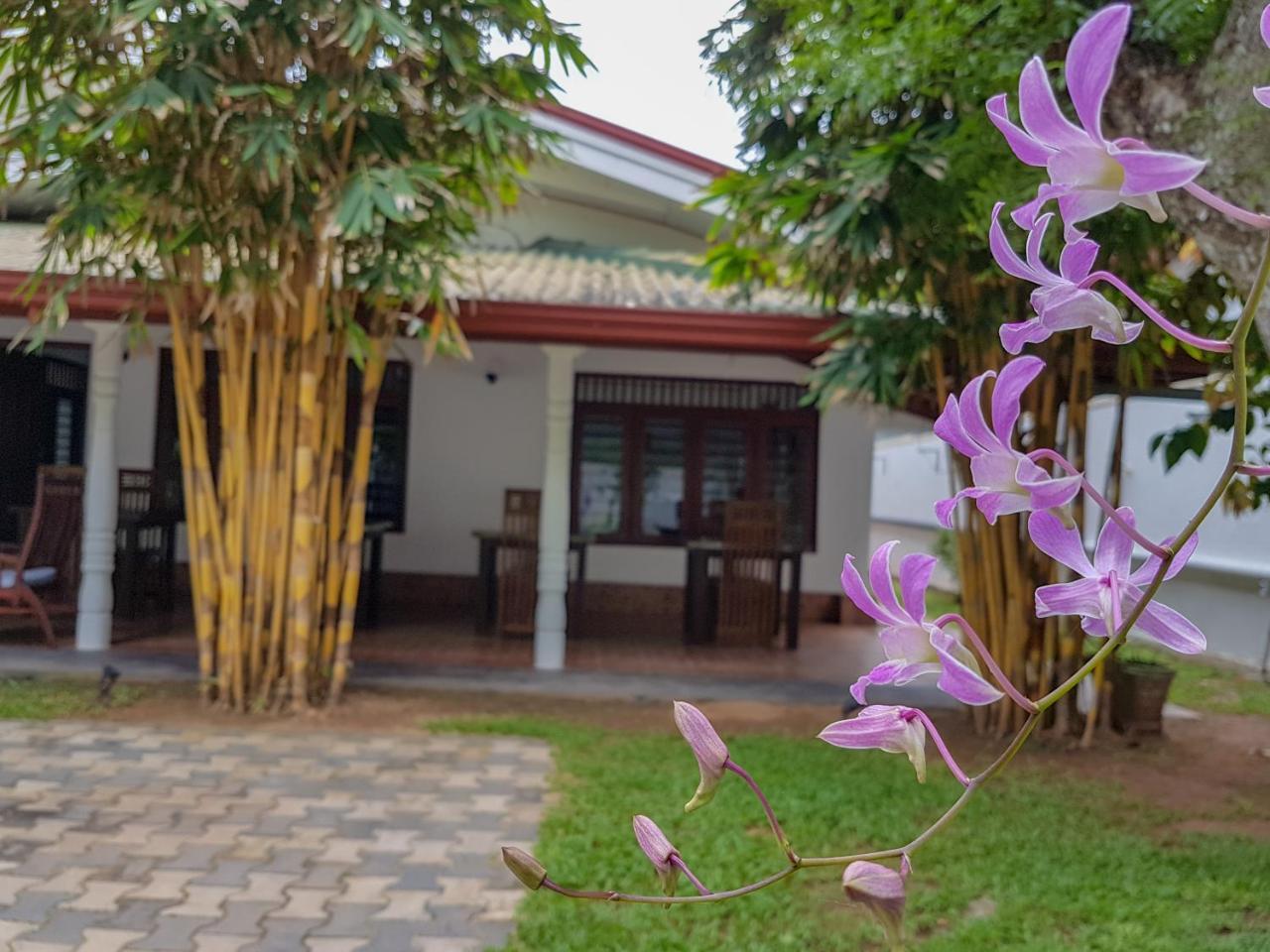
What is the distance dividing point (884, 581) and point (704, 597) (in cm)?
806

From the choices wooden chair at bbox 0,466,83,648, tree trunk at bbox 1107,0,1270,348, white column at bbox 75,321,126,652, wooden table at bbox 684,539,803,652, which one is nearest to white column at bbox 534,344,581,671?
wooden table at bbox 684,539,803,652

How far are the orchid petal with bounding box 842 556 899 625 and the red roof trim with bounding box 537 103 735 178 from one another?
8575 mm

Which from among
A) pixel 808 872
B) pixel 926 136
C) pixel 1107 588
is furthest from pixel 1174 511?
pixel 1107 588

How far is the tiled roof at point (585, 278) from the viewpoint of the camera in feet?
22.1

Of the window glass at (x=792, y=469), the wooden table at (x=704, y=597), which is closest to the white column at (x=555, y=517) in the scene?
the wooden table at (x=704, y=597)

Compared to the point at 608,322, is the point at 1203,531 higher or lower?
lower

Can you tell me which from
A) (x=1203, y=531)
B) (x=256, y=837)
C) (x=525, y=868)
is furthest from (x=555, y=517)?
(x=525, y=868)

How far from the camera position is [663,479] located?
9875mm

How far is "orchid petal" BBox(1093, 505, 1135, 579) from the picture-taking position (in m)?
0.55

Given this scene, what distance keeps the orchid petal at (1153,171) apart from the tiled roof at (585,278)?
17.5ft

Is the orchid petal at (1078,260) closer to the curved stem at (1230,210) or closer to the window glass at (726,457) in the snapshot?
the curved stem at (1230,210)

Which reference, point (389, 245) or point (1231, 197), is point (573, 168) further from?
point (1231, 197)

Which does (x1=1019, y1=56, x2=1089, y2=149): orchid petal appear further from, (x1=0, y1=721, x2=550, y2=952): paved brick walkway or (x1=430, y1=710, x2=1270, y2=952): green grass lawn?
(x1=0, y1=721, x2=550, y2=952): paved brick walkway

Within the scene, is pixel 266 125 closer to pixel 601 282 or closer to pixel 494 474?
pixel 601 282
